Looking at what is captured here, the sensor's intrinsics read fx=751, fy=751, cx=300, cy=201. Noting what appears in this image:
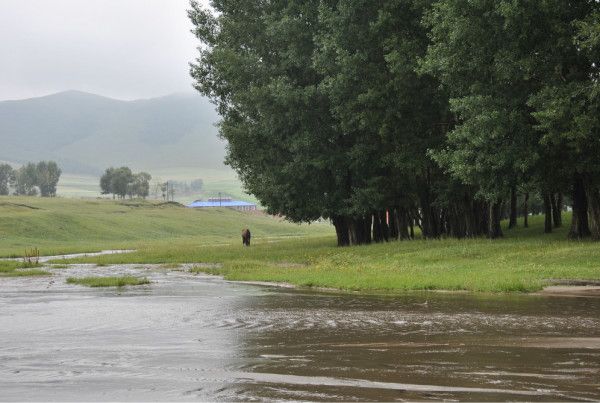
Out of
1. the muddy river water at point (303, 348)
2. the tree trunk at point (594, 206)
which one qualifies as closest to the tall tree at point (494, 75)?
the tree trunk at point (594, 206)

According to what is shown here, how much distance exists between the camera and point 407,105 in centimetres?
4309

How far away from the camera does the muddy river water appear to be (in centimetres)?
955

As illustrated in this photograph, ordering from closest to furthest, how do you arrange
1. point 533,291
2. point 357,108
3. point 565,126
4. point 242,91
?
point 533,291 → point 565,126 → point 357,108 → point 242,91

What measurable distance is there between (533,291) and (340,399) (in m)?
15.3

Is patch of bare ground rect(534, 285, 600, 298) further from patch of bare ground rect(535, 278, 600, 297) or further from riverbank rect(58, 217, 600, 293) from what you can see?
riverbank rect(58, 217, 600, 293)

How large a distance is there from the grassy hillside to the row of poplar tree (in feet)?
81.6

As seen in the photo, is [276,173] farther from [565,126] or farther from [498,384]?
[498,384]

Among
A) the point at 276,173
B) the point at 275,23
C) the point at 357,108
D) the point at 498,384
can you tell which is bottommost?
the point at 498,384

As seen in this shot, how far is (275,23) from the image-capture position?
150 feet

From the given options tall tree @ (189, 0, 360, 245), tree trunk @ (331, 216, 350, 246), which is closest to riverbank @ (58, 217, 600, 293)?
tall tree @ (189, 0, 360, 245)

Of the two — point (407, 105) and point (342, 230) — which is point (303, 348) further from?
point (342, 230)

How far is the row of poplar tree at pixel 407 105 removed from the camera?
33.3 m

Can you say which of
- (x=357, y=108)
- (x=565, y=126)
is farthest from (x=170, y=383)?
(x=357, y=108)

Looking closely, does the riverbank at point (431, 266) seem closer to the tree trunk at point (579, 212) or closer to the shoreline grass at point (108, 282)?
the tree trunk at point (579, 212)
